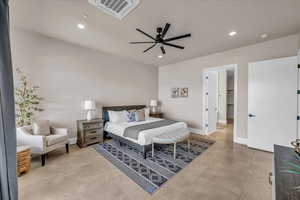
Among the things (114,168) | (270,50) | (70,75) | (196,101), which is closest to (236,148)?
(196,101)

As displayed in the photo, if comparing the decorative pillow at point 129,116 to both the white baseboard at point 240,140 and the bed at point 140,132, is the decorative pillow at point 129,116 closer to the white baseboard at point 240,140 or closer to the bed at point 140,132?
the bed at point 140,132

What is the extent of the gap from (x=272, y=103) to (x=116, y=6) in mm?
4143

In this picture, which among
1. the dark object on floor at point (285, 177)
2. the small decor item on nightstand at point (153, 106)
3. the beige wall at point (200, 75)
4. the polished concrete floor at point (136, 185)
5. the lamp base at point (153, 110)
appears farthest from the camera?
the lamp base at point (153, 110)

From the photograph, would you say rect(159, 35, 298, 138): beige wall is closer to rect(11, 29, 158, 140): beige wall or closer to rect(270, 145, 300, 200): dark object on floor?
rect(11, 29, 158, 140): beige wall

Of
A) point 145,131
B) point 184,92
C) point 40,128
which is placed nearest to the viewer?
point 40,128

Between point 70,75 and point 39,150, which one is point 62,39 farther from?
point 39,150

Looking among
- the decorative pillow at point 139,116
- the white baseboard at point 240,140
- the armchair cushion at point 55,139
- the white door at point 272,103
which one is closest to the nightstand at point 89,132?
the armchair cushion at point 55,139

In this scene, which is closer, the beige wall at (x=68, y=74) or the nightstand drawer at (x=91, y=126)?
the beige wall at (x=68, y=74)

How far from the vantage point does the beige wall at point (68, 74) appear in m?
3.02

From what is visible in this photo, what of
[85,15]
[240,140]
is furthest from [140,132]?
[240,140]

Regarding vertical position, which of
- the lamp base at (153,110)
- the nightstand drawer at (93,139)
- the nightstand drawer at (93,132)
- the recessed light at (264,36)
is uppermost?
the recessed light at (264,36)

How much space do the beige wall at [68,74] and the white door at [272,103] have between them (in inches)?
161

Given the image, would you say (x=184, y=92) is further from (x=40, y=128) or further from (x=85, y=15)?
(x=40, y=128)

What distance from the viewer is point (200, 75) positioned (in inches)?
185
